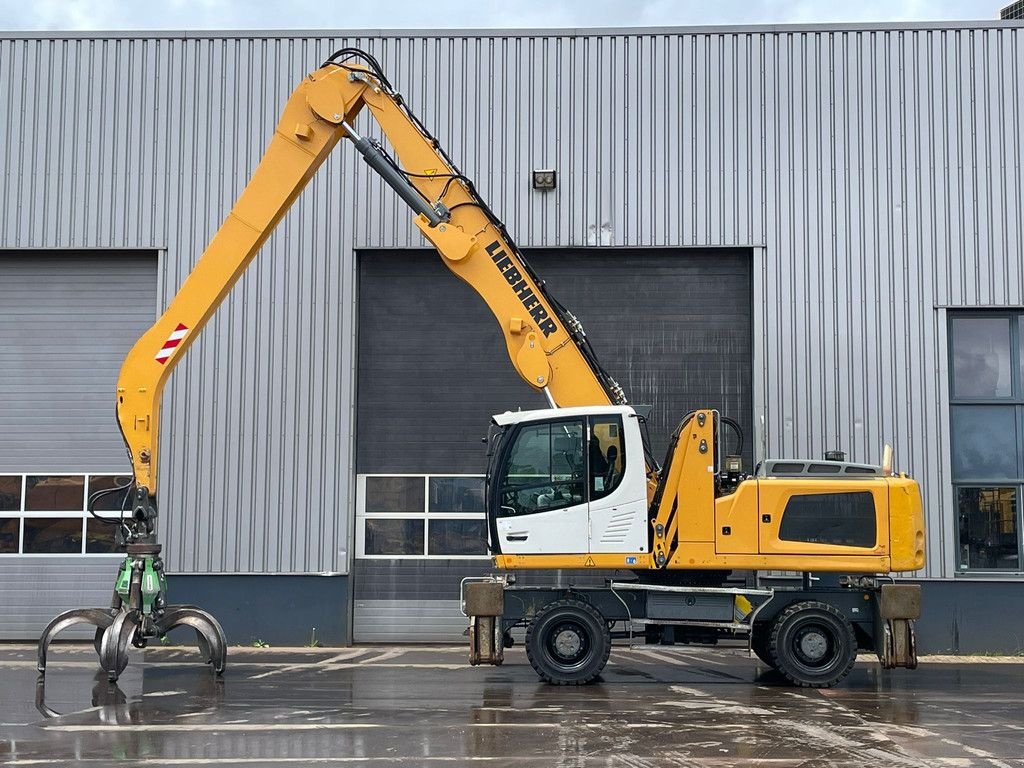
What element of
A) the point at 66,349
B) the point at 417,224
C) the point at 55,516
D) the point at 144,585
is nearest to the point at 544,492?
the point at 417,224

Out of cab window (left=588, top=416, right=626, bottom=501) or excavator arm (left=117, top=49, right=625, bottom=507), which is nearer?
cab window (left=588, top=416, right=626, bottom=501)

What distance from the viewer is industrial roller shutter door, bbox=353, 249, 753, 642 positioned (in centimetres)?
1725

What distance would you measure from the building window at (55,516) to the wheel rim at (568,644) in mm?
8091

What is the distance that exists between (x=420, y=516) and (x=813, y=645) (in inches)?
266

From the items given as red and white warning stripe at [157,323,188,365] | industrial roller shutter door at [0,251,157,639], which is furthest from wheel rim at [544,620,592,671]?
industrial roller shutter door at [0,251,157,639]

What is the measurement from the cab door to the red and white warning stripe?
427cm

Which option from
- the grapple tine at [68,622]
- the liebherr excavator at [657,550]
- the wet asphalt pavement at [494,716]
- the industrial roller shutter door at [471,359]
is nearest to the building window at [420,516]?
the industrial roller shutter door at [471,359]

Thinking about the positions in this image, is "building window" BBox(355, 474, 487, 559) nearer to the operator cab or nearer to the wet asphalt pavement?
the wet asphalt pavement

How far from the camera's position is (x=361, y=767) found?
8.15 metres

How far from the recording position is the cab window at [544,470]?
12773 mm

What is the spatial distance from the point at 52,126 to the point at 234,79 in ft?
9.72

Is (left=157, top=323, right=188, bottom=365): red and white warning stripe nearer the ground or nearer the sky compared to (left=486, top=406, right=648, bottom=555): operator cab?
nearer the sky

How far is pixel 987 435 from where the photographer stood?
1691 centimetres

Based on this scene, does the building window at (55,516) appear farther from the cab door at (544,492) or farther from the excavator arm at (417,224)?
the cab door at (544,492)
